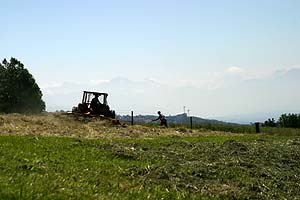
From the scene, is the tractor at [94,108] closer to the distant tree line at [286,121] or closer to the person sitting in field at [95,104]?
the person sitting in field at [95,104]

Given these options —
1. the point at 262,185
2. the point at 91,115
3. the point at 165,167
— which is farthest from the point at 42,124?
the point at 262,185

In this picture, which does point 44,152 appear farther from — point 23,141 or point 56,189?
point 56,189

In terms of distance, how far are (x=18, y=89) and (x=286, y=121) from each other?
33.2 meters

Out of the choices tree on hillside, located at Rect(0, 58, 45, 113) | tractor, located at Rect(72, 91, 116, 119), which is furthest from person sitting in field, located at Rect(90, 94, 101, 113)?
tree on hillside, located at Rect(0, 58, 45, 113)

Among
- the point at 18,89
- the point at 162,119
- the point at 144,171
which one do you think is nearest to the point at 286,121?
the point at 162,119

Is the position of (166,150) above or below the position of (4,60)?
below

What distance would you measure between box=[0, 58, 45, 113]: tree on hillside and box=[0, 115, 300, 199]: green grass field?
47164 mm

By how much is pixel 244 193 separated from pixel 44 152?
6.19 m

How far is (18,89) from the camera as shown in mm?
64812

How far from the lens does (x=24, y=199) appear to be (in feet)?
27.3

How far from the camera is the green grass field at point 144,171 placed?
10109 millimetres

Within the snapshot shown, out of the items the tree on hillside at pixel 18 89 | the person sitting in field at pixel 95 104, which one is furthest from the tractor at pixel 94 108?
the tree on hillside at pixel 18 89

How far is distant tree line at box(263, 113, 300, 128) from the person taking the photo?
5594cm

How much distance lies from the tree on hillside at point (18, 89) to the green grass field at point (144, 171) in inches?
1857
